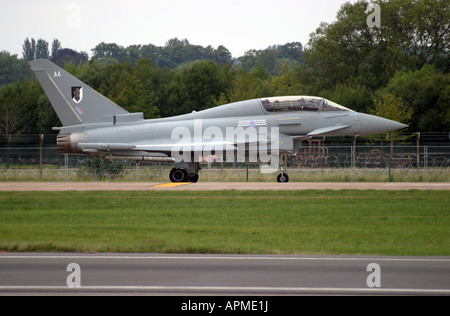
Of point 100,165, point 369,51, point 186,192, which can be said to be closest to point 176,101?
point 369,51

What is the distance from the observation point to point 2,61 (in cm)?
12850

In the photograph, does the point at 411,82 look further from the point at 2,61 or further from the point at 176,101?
the point at 2,61

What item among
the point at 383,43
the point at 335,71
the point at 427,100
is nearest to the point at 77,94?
the point at 427,100

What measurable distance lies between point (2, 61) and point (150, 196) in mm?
117455

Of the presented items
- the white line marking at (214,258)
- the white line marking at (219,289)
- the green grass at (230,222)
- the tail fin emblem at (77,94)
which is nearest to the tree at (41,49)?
the tail fin emblem at (77,94)

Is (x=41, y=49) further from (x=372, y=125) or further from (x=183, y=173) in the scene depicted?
(x=372, y=125)

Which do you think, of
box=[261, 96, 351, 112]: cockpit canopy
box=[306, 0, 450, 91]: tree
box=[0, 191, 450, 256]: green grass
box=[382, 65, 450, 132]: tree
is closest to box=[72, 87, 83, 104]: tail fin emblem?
box=[0, 191, 450, 256]: green grass

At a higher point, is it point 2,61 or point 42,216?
point 2,61

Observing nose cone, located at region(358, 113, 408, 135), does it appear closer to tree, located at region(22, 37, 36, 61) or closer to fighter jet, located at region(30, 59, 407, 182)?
fighter jet, located at region(30, 59, 407, 182)

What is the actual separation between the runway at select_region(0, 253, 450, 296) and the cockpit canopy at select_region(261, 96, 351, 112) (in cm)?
1500

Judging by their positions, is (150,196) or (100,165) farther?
(100,165)

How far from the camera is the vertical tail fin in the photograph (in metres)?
26.5

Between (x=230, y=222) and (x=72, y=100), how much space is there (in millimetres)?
13424
